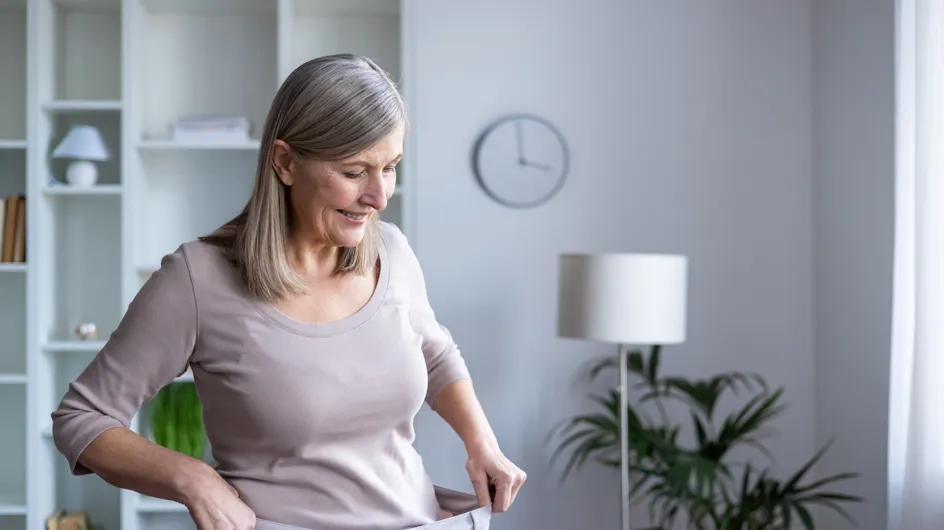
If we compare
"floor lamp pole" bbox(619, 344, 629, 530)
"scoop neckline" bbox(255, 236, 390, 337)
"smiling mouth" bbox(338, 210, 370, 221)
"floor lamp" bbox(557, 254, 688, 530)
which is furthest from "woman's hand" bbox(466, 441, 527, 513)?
"floor lamp pole" bbox(619, 344, 629, 530)

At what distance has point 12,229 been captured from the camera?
3.19 meters

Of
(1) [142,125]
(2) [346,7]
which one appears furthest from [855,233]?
(1) [142,125]

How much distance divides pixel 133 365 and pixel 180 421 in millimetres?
2342

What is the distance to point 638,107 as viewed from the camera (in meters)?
3.54

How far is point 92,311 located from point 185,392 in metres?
0.51

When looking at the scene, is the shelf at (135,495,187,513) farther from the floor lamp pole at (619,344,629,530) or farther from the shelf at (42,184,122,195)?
the floor lamp pole at (619,344,629,530)

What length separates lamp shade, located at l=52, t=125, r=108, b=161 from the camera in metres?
3.15

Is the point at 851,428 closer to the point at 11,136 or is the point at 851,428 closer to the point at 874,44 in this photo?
the point at 874,44

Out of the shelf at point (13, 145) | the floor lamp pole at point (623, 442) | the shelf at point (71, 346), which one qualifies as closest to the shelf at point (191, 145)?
the shelf at point (13, 145)

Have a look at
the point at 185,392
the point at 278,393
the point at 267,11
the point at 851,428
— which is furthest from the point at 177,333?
the point at 851,428

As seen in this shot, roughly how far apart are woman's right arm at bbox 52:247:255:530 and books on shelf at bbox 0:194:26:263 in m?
2.37

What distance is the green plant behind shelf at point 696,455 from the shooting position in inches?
110

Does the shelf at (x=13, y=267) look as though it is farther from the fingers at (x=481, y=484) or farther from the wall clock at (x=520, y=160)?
the fingers at (x=481, y=484)

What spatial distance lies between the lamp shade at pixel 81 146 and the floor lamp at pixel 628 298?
172 cm
